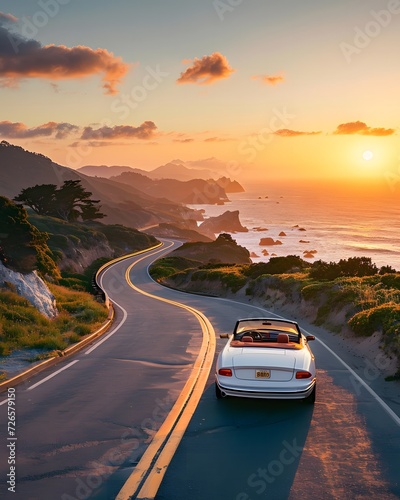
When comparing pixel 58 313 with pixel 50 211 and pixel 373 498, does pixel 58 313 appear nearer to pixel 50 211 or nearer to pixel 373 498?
pixel 373 498

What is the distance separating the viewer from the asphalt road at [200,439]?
626 centimetres

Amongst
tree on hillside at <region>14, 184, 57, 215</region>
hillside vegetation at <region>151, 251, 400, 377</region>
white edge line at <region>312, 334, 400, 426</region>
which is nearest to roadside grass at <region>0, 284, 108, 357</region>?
white edge line at <region>312, 334, 400, 426</region>

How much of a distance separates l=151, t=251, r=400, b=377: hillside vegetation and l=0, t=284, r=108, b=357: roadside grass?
1048 centimetres

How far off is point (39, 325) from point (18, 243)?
809 cm

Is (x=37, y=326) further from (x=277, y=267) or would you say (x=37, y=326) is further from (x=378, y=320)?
(x=277, y=267)

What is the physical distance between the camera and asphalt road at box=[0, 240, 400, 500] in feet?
20.5

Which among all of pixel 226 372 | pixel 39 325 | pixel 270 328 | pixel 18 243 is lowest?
pixel 39 325

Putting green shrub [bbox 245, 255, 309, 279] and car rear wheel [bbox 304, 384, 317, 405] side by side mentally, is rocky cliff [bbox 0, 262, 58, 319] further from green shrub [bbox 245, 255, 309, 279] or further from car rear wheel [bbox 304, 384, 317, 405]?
green shrub [bbox 245, 255, 309, 279]

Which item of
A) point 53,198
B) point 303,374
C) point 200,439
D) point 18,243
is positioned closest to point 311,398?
point 303,374

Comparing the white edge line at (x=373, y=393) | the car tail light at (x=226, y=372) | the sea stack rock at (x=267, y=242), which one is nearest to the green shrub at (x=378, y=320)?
the white edge line at (x=373, y=393)

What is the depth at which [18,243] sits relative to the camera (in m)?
26.3

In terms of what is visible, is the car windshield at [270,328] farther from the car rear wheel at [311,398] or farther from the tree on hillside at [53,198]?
the tree on hillside at [53,198]

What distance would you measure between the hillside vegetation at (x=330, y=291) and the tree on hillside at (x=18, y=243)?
572 inches

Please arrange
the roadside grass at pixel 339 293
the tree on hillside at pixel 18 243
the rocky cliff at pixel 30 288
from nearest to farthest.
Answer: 1. the roadside grass at pixel 339 293
2. the rocky cliff at pixel 30 288
3. the tree on hillside at pixel 18 243
